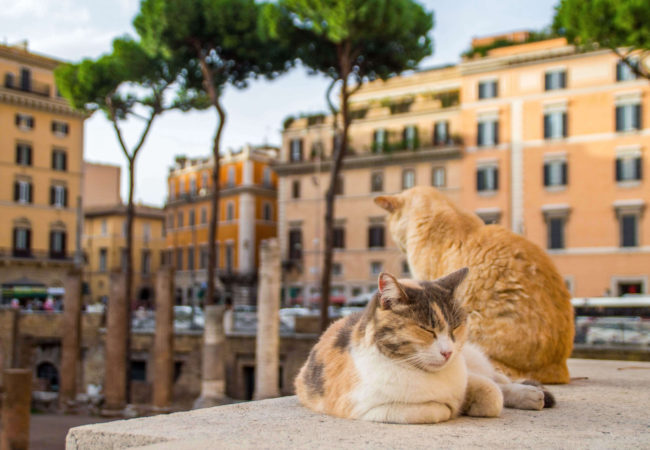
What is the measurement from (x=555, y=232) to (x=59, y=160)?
82.7 feet

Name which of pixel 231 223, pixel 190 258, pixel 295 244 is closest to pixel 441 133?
pixel 295 244

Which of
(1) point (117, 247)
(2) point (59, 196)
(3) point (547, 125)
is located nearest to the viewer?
(3) point (547, 125)

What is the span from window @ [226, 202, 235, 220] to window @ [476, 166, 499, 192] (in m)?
16.0

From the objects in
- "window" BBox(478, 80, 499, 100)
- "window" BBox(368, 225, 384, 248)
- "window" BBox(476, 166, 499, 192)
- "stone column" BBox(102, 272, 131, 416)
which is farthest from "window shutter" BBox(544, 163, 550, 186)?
"stone column" BBox(102, 272, 131, 416)

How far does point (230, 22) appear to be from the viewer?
69.9 feet

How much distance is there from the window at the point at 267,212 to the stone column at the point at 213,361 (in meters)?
26.7

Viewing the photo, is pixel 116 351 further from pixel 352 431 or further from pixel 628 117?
pixel 628 117

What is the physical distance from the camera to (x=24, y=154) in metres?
36.6

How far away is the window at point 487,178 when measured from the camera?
32.4 meters

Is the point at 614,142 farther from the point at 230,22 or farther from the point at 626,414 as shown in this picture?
the point at 626,414

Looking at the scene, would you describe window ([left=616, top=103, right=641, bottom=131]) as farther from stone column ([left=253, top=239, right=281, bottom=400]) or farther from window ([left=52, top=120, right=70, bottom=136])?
window ([left=52, top=120, right=70, bottom=136])

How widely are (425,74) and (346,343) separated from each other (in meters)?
33.7

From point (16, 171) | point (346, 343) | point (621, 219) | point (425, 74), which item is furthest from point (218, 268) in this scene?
point (346, 343)

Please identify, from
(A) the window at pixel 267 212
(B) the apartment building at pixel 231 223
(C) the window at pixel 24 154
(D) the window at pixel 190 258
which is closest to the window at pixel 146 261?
(B) the apartment building at pixel 231 223
